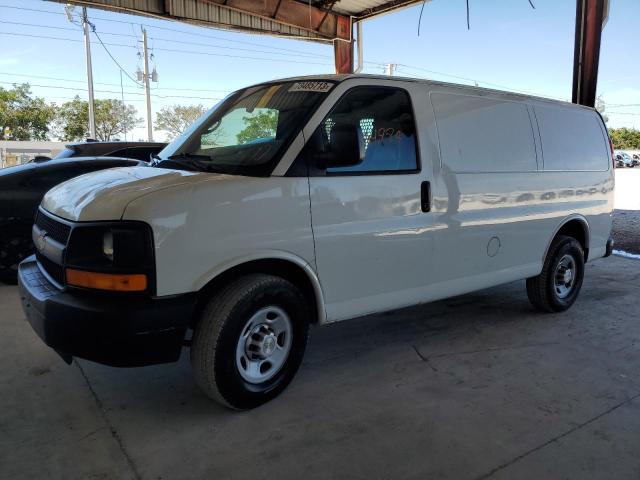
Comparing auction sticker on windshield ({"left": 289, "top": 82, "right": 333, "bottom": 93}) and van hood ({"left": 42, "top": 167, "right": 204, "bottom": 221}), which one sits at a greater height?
auction sticker on windshield ({"left": 289, "top": 82, "right": 333, "bottom": 93})

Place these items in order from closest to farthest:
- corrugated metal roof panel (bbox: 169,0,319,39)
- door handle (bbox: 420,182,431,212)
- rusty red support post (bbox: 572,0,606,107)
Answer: door handle (bbox: 420,182,431,212) < rusty red support post (bbox: 572,0,606,107) < corrugated metal roof panel (bbox: 169,0,319,39)

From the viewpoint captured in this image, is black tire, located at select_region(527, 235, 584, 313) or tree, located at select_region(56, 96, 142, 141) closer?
black tire, located at select_region(527, 235, 584, 313)

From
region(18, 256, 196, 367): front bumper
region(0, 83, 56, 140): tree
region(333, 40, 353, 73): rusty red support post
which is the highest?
Result: region(0, 83, 56, 140): tree

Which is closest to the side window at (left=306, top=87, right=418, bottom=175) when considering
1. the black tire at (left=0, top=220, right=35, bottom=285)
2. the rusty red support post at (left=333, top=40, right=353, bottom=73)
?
the black tire at (left=0, top=220, right=35, bottom=285)

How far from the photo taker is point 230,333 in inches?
109

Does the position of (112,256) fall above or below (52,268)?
above

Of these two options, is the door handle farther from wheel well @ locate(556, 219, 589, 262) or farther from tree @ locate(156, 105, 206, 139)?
tree @ locate(156, 105, 206, 139)

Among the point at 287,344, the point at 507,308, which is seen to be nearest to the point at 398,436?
the point at 287,344

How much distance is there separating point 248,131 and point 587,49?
678 cm

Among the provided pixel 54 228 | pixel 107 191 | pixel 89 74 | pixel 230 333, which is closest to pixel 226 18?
pixel 54 228

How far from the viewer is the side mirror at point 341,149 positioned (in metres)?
3.04

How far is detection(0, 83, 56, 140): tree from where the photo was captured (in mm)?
47531

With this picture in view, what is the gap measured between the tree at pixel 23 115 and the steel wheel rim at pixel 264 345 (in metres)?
52.5

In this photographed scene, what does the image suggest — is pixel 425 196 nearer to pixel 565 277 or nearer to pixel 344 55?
pixel 565 277
